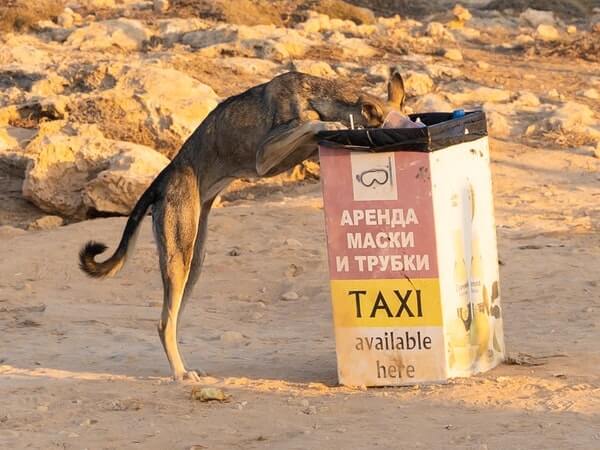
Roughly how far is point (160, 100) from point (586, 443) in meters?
8.28

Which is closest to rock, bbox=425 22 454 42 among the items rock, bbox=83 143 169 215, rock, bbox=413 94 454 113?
rock, bbox=413 94 454 113

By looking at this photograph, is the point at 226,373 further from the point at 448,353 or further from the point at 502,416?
the point at 502,416

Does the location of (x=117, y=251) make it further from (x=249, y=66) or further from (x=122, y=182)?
(x=249, y=66)

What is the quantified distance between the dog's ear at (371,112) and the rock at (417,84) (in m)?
8.02

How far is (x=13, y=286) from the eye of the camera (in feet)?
32.5

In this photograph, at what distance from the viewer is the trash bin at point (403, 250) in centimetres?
654

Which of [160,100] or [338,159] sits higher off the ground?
[160,100]

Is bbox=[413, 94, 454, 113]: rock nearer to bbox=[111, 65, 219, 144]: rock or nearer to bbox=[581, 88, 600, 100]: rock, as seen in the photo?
bbox=[581, 88, 600, 100]: rock

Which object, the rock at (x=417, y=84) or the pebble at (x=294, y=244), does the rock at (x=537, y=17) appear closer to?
the rock at (x=417, y=84)

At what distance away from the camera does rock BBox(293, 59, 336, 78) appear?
15.4 meters

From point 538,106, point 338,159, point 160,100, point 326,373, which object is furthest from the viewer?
point 538,106

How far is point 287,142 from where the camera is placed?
6789mm

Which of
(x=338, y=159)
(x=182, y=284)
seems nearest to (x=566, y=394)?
(x=338, y=159)

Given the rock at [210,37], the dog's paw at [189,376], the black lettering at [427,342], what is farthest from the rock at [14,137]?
the black lettering at [427,342]
